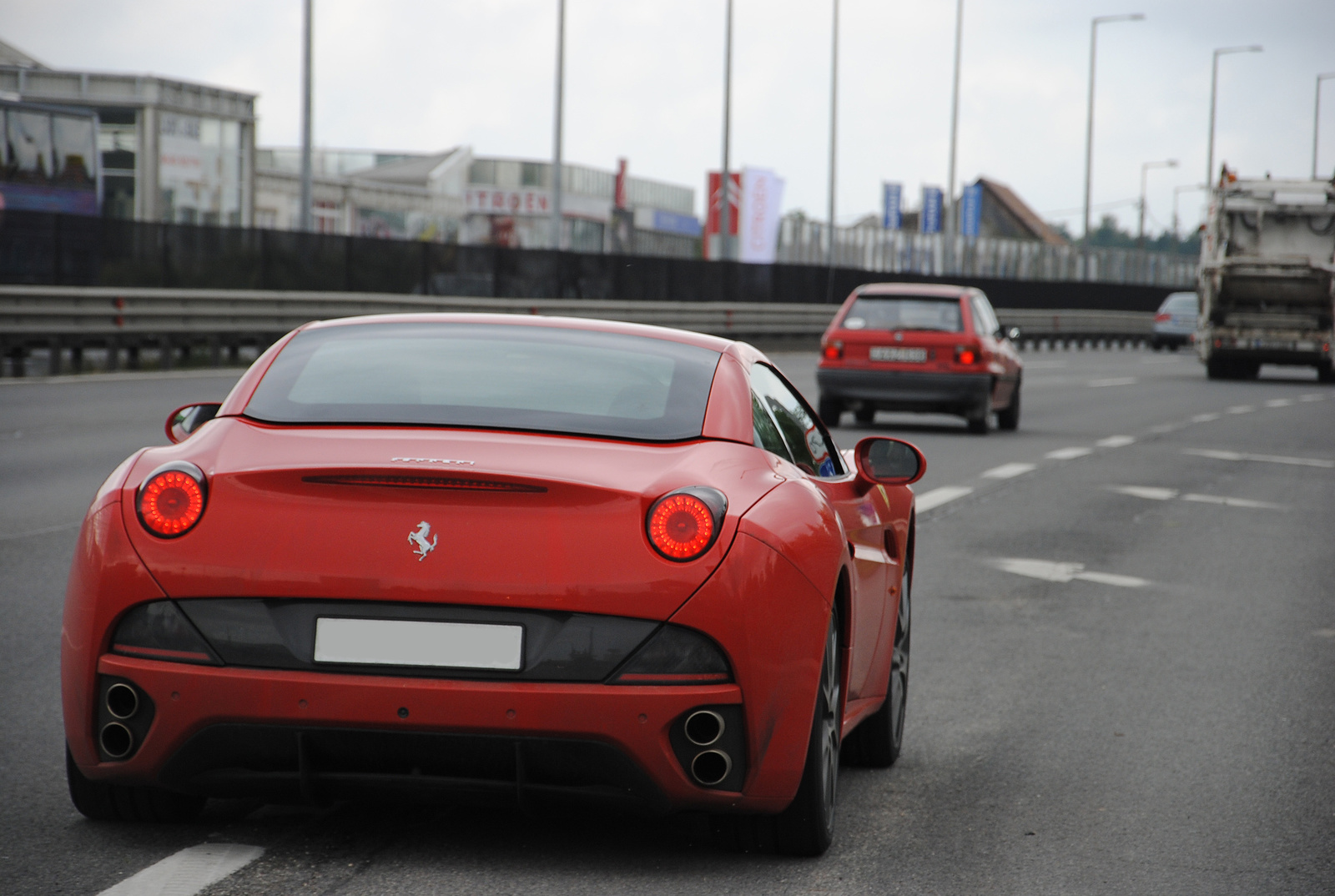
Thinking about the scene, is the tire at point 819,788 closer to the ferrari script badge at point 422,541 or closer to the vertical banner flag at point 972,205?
the ferrari script badge at point 422,541

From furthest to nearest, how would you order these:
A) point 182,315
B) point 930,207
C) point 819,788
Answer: point 930,207, point 182,315, point 819,788

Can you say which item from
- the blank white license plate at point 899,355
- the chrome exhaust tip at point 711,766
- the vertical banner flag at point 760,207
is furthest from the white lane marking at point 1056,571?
the vertical banner flag at point 760,207

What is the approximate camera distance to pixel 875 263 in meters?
56.1

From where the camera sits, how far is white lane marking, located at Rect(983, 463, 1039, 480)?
51.3 feet

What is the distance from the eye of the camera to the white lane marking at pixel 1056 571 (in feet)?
32.6

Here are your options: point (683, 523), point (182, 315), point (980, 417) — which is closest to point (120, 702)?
point (683, 523)

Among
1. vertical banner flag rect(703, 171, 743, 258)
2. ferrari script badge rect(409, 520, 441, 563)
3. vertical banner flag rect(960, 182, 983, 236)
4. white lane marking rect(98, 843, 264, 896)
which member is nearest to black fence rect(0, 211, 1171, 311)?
vertical banner flag rect(703, 171, 743, 258)

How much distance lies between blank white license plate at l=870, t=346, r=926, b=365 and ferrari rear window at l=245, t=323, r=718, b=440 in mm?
15225

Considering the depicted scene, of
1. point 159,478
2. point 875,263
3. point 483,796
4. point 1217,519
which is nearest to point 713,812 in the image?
point 483,796

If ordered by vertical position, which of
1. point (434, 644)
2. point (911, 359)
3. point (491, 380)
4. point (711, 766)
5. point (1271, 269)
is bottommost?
point (711, 766)

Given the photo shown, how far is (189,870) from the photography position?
4117 mm

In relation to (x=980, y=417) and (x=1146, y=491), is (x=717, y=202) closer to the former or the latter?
(x=980, y=417)

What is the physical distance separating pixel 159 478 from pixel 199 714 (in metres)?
0.51

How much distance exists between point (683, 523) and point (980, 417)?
654 inches
